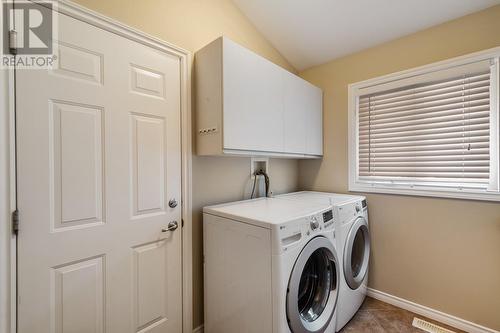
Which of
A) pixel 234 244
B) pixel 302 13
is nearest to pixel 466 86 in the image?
pixel 302 13

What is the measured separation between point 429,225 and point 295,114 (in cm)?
146

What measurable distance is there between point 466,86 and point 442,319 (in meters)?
1.84

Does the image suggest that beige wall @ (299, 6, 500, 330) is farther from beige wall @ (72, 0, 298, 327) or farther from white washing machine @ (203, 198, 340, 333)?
beige wall @ (72, 0, 298, 327)

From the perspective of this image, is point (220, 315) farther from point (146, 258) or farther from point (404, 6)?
point (404, 6)

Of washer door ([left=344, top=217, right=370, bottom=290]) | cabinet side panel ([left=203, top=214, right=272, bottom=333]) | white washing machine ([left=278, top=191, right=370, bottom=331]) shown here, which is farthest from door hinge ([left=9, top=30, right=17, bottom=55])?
washer door ([left=344, top=217, right=370, bottom=290])

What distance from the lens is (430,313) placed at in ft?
6.19

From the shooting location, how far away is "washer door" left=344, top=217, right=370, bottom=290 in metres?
1.73

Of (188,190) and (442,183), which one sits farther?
(442,183)

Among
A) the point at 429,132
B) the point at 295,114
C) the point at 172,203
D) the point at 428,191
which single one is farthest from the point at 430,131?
the point at 172,203

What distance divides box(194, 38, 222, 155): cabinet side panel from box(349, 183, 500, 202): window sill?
1530 millimetres

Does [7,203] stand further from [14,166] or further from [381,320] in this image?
[381,320]

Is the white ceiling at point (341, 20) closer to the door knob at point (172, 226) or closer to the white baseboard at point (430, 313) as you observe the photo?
the door knob at point (172, 226)

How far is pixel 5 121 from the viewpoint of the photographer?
0.99 meters

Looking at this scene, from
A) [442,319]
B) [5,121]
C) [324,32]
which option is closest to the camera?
[5,121]
